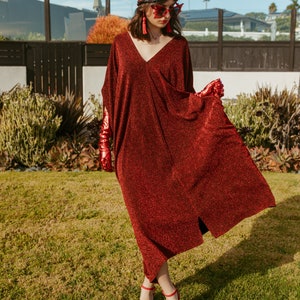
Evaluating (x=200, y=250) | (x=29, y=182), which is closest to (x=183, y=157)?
(x=200, y=250)

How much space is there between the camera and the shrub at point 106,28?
14.2 m

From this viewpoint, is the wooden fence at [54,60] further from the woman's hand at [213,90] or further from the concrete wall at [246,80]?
the woman's hand at [213,90]

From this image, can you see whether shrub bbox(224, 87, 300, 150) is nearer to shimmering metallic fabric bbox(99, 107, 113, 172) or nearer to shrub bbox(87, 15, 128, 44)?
shimmering metallic fabric bbox(99, 107, 113, 172)

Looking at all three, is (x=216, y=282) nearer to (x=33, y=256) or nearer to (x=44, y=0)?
(x=33, y=256)

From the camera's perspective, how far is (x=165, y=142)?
11.7 ft

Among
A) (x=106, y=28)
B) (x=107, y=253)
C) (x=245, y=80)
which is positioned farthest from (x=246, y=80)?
(x=107, y=253)

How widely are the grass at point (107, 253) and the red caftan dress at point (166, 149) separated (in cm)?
88

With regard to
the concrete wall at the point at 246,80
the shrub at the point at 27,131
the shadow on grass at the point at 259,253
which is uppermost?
the concrete wall at the point at 246,80

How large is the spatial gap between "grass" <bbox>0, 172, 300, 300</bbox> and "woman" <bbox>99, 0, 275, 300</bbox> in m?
0.87

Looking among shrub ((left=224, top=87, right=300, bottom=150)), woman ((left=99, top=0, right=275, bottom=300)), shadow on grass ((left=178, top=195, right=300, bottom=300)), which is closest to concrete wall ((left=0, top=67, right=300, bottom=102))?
shrub ((left=224, top=87, right=300, bottom=150))

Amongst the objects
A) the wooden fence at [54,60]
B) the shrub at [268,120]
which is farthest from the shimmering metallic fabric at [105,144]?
the wooden fence at [54,60]

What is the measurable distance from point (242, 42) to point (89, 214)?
A: 977 cm

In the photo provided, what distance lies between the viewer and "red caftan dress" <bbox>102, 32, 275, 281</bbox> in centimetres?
349

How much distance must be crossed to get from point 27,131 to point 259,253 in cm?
440
